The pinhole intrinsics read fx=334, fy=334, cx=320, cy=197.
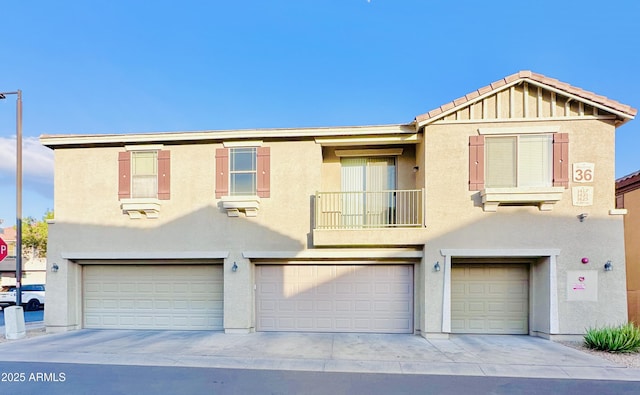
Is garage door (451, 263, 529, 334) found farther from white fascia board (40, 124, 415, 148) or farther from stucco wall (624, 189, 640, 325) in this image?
white fascia board (40, 124, 415, 148)

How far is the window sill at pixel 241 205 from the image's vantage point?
30.3 ft

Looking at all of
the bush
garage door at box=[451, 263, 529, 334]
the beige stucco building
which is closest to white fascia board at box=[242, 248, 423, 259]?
garage door at box=[451, 263, 529, 334]

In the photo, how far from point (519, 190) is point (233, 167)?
25.2 feet

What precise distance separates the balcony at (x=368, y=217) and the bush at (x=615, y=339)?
4.39 m

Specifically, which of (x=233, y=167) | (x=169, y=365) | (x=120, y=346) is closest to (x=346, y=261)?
(x=233, y=167)

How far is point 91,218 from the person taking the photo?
9.90 metres

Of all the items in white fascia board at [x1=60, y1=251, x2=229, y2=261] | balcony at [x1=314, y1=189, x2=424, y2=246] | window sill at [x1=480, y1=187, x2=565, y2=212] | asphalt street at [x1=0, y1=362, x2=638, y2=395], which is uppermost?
window sill at [x1=480, y1=187, x2=565, y2=212]

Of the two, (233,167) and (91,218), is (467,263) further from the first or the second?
(91,218)

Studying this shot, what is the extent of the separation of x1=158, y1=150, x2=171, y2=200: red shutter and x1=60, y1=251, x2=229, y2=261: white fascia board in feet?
5.39

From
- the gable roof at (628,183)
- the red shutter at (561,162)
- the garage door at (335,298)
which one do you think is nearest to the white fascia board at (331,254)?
the garage door at (335,298)

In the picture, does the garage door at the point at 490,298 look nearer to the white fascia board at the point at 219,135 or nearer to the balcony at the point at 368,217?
the balcony at the point at 368,217

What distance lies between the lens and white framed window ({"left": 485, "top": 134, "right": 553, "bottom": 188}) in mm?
8594

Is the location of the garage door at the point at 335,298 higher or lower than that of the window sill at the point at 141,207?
lower

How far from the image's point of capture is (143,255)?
31.6ft
